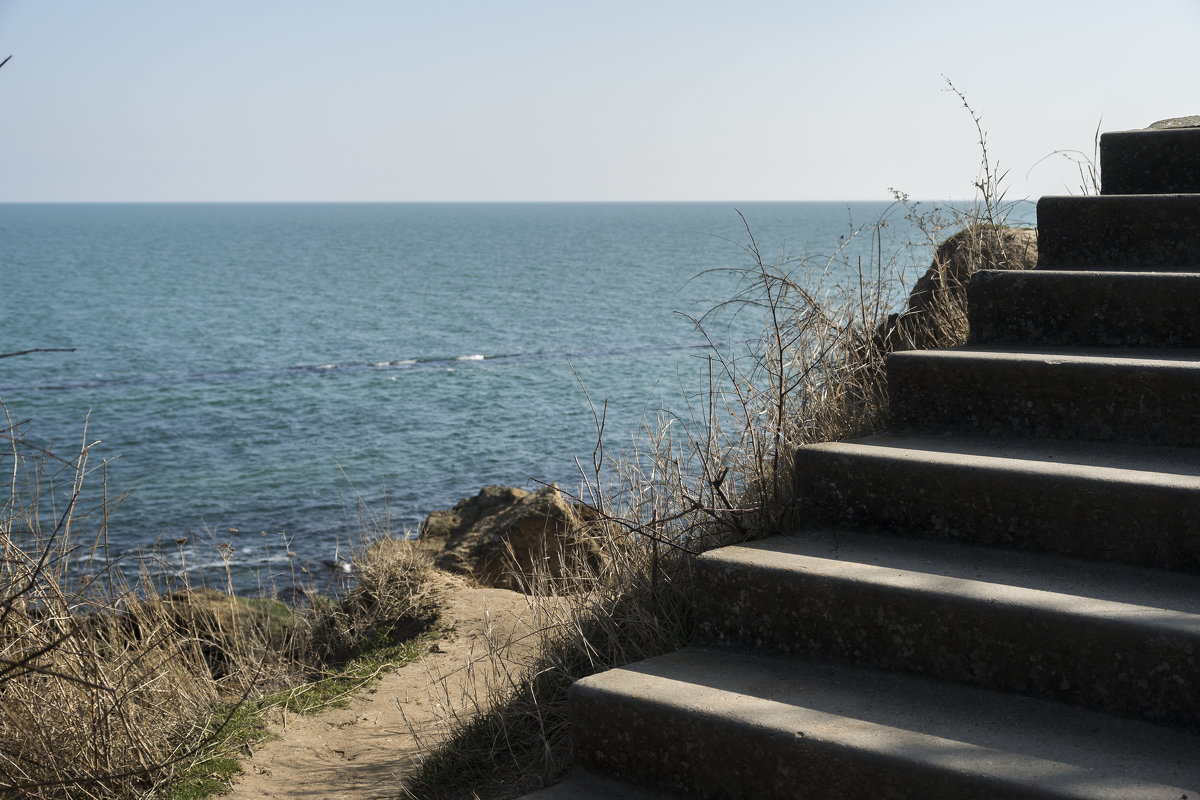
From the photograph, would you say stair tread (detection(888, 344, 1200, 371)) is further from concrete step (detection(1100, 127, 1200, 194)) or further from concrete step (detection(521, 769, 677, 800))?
concrete step (detection(521, 769, 677, 800))

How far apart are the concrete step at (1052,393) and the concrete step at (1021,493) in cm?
7

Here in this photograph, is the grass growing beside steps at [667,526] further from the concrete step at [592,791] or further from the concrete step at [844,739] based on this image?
the concrete step at [844,739]

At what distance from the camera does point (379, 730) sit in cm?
424

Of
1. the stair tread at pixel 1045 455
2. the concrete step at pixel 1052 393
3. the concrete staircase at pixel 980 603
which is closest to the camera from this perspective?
the concrete staircase at pixel 980 603

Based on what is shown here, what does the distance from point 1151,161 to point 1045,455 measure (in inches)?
70.4

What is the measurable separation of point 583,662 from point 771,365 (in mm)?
1378

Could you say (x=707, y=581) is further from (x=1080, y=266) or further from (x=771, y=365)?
(x=1080, y=266)

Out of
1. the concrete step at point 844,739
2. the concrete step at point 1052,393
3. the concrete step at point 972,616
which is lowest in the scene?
the concrete step at point 844,739

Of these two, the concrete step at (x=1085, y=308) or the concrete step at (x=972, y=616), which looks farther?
the concrete step at (x=1085, y=308)

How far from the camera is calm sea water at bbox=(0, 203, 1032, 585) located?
13148 mm

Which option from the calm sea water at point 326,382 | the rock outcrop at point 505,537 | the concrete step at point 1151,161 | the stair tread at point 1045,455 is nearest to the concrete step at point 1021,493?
the stair tread at point 1045,455

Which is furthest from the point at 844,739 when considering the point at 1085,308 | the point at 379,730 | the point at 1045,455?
the point at 379,730

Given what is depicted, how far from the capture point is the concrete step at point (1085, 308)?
3.07 meters

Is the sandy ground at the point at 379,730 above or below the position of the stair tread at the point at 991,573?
below
